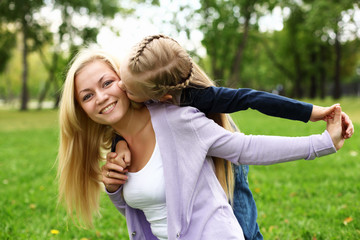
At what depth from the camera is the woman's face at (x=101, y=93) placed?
206cm

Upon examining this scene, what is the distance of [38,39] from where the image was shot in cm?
3331

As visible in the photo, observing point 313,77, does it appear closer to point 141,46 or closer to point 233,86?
point 233,86

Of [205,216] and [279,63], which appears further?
[279,63]

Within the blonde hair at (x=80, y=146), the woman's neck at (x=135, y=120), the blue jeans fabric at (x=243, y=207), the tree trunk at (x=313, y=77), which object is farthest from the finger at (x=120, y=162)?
the tree trunk at (x=313, y=77)

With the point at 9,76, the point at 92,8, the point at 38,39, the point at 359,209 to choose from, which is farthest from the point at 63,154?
the point at 9,76

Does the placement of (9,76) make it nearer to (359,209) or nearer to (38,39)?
(38,39)

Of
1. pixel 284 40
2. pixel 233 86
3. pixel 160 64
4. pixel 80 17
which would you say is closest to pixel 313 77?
pixel 284 40

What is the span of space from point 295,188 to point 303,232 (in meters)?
1.64

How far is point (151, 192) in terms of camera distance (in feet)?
6.53

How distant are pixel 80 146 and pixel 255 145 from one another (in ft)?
3.93

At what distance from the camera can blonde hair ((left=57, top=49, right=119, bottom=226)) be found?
2170 mm

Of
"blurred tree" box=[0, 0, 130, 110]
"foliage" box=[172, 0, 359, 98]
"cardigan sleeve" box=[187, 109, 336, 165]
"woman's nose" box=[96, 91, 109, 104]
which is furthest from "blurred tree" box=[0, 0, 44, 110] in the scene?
"cardigan sleeve" box=[187, 109, 336, 165]

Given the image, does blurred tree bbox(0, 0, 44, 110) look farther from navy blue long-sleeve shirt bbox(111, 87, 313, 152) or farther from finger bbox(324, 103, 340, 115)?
finger bbox(324, 103, 340, 115)

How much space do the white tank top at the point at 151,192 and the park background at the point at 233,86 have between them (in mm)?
763
